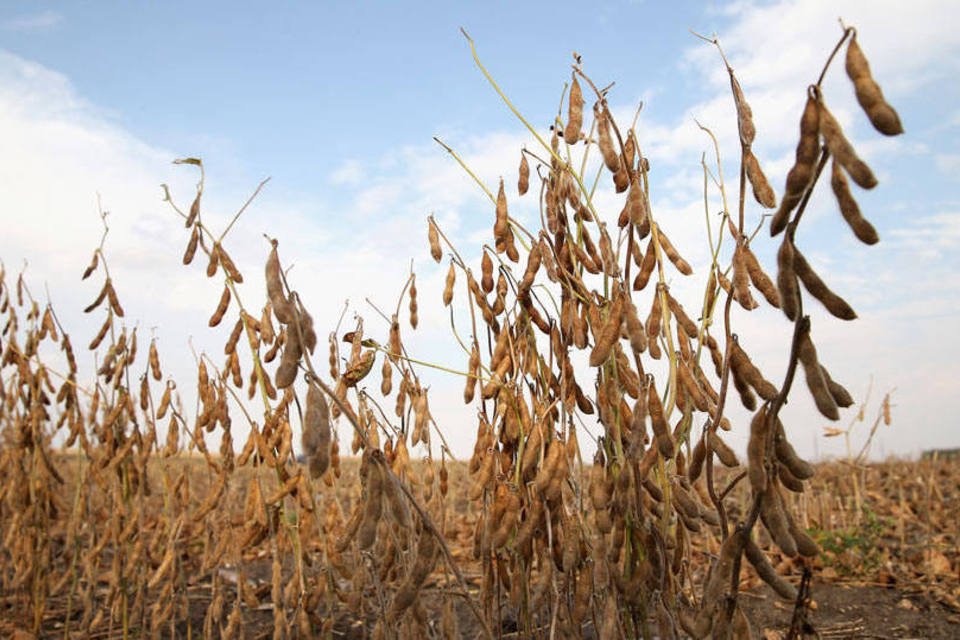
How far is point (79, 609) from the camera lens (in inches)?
176

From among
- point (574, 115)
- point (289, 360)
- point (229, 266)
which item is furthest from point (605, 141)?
point (229, 266)

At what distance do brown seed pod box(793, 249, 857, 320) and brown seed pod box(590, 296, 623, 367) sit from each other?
0.48 metres

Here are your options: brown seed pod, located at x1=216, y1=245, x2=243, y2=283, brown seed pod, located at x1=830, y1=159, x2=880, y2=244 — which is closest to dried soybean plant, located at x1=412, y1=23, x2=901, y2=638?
brown seed pod, located at x1=830, y1=159, x2=880, y2=244

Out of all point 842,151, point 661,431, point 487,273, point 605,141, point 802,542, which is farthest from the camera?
point 487,273

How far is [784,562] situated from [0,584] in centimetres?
483

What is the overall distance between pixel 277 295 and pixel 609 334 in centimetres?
69

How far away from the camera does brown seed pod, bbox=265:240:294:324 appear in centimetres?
142

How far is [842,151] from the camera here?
113cm

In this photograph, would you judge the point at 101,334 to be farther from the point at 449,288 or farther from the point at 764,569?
the point at 764,569

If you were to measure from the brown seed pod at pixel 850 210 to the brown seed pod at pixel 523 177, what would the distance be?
1.24m

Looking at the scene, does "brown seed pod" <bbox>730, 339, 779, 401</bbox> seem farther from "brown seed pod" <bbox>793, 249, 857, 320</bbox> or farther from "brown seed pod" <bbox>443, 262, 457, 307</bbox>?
"brown seed pod" <bbox>443, 262, 457, 307</bbox>

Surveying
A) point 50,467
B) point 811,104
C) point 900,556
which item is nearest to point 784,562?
point 900,556

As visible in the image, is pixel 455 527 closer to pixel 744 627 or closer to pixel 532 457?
pixel 532 457

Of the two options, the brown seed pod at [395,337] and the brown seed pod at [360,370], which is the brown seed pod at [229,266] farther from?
the brown seed pod at [360,370]
